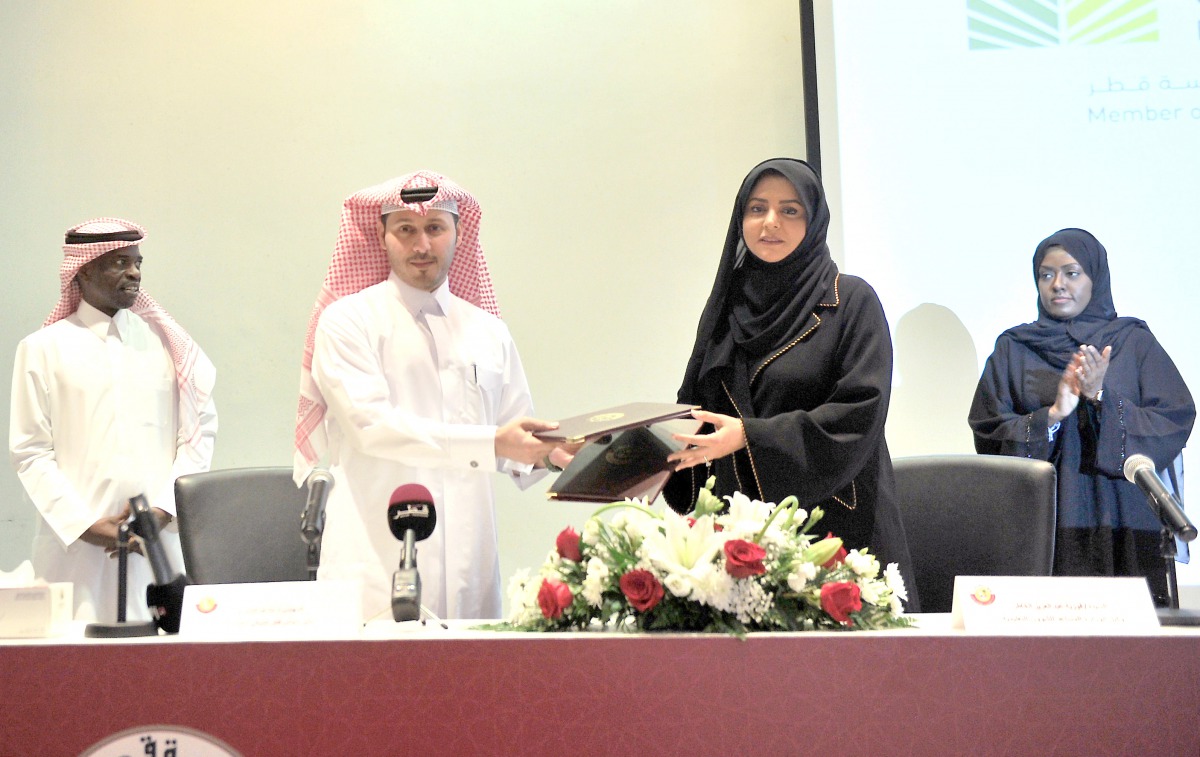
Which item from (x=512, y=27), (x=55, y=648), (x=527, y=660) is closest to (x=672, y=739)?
(x=527, y=660)

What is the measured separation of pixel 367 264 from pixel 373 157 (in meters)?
1.48

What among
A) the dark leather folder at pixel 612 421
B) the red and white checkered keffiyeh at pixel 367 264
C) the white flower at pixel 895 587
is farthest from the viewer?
the red and white checkered keffiyeh at pixel 367 264

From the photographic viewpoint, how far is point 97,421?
11.7 ft

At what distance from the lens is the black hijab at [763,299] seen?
2389 millimetres

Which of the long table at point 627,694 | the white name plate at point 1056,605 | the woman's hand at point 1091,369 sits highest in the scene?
the woman's hand at point 1091,369

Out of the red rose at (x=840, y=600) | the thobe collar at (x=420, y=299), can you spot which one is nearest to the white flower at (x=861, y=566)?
the red rose at (x=840, y=600)

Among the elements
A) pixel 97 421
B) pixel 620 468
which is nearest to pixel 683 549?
pixel 620 468

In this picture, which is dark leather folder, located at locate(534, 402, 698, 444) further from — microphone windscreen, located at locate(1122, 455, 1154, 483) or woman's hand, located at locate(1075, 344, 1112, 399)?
woman's hand, located at locate(1075, 344, 1112, 399)

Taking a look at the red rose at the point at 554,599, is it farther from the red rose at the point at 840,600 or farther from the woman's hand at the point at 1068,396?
the woman's hand at the point at 1068,396

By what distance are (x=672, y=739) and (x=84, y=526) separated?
2.63 metres

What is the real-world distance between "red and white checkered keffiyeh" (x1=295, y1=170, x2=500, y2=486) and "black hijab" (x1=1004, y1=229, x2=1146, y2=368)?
1813mm

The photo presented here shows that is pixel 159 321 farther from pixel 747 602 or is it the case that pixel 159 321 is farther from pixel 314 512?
pixel 747 602

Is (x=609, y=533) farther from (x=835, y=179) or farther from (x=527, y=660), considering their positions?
(x=835, y=179)

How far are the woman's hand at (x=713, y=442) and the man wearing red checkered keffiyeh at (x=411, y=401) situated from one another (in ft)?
1.39
